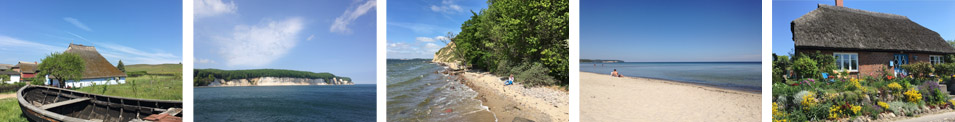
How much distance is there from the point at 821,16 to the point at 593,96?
2.39 metres

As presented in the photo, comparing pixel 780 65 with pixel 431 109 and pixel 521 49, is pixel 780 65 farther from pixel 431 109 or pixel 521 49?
pixel 431 109

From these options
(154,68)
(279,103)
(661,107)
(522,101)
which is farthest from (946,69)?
(154,68)

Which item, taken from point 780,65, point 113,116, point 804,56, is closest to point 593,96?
point 780,65

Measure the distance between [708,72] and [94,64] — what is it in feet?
29.1

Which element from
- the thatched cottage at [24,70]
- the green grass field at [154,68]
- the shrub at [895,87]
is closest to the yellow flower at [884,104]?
the shrub at [895,87]

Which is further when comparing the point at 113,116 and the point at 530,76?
the point at 530,76

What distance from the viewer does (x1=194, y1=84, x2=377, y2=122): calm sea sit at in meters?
2.90

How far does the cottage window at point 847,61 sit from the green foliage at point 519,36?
2615 millimetres

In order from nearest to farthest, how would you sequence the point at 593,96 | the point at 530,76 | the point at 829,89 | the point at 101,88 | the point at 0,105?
the point at 0,105 → the point at 101,88 → the point at 829,89 → the point at 593,96 → the point at 530,76

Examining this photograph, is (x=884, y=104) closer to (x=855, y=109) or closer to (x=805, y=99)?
(x=855, y=109)

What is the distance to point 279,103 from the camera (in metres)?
3.08

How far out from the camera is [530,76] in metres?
4.01

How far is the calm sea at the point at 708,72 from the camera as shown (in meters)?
4.13

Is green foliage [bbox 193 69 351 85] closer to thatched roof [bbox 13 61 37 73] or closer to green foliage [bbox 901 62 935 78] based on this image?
thatched roof [bbox 13 61 37 73]
